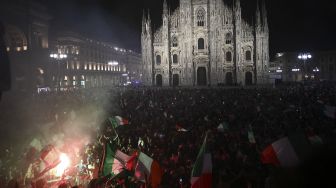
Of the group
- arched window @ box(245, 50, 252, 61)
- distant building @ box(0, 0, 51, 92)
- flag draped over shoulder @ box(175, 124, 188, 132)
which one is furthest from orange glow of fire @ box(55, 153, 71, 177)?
arched window @ box(245, 50, 252, 61)

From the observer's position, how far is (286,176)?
1678mm

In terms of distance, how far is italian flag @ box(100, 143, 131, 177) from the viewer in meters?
9.23

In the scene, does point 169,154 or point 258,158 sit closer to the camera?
point 258,158

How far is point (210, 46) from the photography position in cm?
5859

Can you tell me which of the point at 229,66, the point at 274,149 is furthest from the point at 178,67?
the point at 274,149

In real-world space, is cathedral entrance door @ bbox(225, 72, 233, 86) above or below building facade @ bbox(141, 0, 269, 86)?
below

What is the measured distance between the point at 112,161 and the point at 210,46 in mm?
51147

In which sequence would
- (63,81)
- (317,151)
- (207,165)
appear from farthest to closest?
(63,81) < (207,165) < (317,151)

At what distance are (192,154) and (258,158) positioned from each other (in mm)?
2266

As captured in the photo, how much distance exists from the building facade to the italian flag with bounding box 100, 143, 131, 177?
166ft

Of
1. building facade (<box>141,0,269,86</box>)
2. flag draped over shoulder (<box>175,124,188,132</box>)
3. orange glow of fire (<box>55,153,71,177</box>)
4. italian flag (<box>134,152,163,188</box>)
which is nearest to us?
italian flag (<box>134,152,163,188</box>)

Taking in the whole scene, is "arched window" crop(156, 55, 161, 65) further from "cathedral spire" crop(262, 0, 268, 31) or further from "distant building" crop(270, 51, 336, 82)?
"distant building" crop(270, 51, 336, 82)

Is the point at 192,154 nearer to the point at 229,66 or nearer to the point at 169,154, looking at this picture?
the point at 169,154

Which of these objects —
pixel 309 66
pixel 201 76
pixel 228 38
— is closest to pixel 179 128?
pixel 201 76
